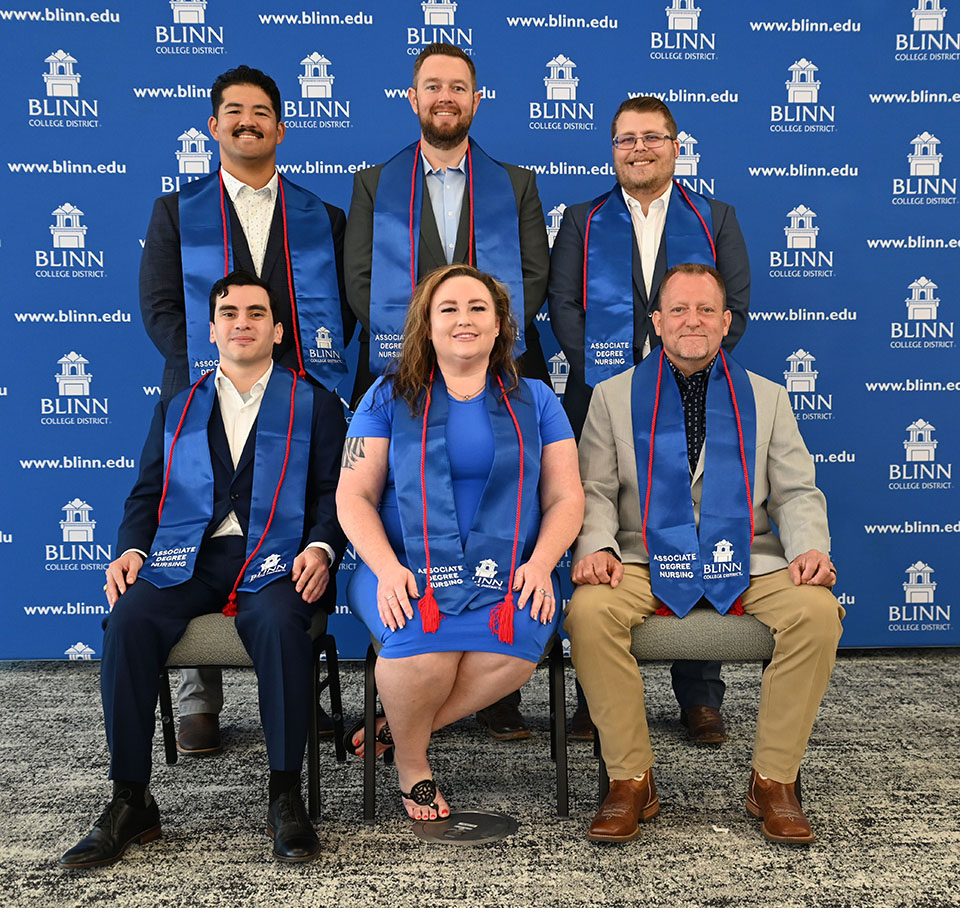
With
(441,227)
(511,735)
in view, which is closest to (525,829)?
(511,735)

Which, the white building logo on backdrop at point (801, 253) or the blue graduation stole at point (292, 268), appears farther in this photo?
the white building logo on backdrop at point (801, 253)

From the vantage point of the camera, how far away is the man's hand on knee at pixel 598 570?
2484 millimetres

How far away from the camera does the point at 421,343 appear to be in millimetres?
2568

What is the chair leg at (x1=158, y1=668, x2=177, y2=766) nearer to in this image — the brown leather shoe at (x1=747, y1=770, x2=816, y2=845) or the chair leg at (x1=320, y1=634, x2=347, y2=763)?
the chair leg at (x1=320, y1=634, x2=347, y2=763)

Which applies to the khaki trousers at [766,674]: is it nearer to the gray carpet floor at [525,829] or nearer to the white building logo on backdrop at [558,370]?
the gray carpet floor at [525,829]

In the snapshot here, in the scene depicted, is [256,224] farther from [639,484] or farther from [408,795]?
[408,795]

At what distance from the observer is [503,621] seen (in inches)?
91.9

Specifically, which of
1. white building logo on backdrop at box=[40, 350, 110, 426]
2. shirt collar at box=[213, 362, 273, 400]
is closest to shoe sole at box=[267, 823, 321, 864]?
shirt collar at box=[213, 362, 273, 400]

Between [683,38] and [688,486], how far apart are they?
233 centimetres

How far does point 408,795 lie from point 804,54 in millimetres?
3427

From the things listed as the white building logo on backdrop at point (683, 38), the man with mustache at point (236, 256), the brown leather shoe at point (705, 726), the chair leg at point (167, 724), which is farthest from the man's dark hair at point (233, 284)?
the white building logo on backdrop at point (683, 38)

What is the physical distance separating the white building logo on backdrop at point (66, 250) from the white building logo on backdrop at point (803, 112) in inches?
118

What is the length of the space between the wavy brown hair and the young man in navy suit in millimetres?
346

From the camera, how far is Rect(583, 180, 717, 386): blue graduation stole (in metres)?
3.07
